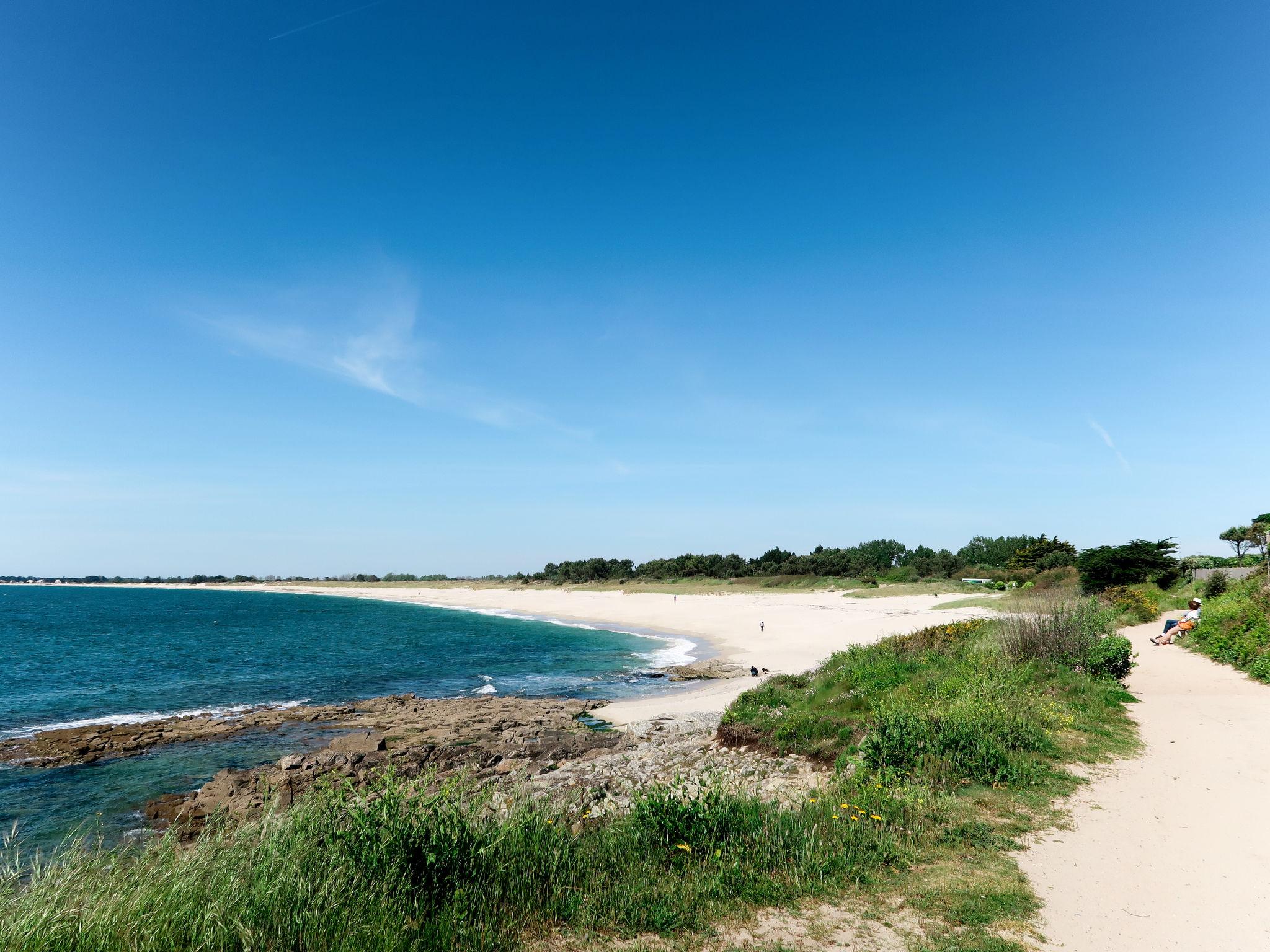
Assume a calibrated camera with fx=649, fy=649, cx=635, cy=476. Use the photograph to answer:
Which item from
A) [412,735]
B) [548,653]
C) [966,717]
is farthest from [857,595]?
[966,717]

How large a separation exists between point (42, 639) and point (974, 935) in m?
73.2

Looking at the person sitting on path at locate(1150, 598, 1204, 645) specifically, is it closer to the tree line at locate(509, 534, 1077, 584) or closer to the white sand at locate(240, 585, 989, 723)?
the white sand at locate(240, 585, 989, 723)

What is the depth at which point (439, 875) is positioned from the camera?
5801 millimetres

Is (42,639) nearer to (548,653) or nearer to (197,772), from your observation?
(548,653)

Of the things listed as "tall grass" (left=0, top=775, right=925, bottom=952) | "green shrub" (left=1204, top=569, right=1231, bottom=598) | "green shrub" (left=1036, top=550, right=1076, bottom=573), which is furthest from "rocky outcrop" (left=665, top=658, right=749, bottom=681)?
"green shrub" (left=1036, top=550, right=1076, bottom=573)

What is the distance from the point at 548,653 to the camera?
4450 cm

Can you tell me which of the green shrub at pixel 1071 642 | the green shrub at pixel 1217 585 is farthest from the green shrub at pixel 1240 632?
the green shrub at pixel 1217 585

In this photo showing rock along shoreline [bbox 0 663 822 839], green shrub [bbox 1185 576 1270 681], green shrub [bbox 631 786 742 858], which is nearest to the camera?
green shrub [bbox 631 786 742 858]

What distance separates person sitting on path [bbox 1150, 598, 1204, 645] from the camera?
22750mm

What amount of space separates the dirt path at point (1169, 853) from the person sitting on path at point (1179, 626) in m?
13.0

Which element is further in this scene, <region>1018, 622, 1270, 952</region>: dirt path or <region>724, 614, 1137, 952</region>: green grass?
<region>724, 614, 1137, 952</region>: green grass

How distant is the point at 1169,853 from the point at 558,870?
6433mm

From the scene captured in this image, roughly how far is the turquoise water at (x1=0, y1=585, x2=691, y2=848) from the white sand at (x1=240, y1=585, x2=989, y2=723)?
409 centimetres

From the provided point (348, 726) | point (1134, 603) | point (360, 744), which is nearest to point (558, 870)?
point (360, 744)
